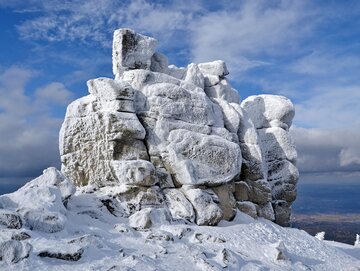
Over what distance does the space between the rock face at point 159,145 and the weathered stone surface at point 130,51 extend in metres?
0.08

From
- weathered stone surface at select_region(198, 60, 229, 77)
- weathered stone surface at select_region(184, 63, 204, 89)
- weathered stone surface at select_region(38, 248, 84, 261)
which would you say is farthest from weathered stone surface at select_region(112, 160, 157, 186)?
weathered stone surface at select_region(198, 60, 229, 77)

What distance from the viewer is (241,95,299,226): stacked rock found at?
37.6 meters

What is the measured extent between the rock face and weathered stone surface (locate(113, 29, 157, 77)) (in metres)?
0.08

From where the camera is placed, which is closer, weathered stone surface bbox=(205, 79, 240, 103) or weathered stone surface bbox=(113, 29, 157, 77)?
weathered stone surface bbox=(113, 29, 157, 77)

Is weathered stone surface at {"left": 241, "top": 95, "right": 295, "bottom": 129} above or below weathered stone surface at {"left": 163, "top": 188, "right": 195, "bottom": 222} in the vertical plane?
above

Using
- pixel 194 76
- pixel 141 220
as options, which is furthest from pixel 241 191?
pixel 141 220

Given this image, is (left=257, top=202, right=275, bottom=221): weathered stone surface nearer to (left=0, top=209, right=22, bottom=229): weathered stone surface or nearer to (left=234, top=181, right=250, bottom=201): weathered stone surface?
(left=234, top=181, right=250, bottom=201): weathered stone surface

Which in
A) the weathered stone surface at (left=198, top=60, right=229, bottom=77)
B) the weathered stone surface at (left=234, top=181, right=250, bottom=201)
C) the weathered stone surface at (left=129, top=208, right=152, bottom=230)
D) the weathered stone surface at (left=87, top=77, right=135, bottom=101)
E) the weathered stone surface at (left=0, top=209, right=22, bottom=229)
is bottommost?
the weathered stone surface at (left=129, top=208, right=152, bottom=230)

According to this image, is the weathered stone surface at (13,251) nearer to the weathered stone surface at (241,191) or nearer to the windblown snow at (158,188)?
the windblown snow at (158,188)

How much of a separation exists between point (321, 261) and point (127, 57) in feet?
65.6

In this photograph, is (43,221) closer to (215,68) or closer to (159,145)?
(159,145)

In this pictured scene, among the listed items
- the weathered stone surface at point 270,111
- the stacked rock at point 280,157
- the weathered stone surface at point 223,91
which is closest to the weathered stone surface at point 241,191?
the stacked rock at point 280,157

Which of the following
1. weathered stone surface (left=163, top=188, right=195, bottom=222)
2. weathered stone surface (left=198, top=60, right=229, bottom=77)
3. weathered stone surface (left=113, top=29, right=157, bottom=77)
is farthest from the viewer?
weathered stone surface (left=198, top=60, right=229, bottom=77)

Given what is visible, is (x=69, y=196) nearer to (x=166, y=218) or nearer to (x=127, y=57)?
(x=166, y=218)
